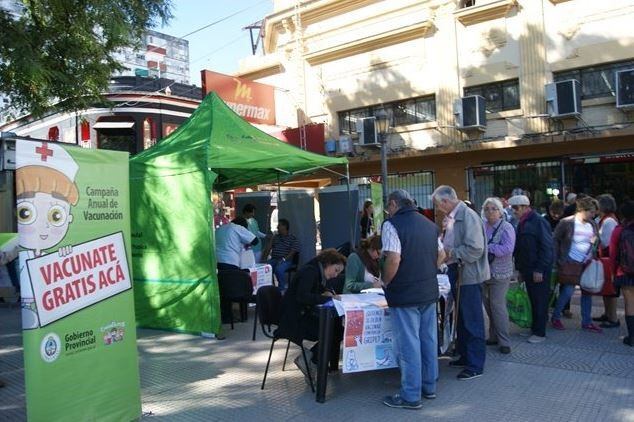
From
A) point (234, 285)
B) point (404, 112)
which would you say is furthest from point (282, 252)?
point (404, 112)

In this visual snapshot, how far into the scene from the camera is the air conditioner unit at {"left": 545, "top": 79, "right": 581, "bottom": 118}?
43.8 ft

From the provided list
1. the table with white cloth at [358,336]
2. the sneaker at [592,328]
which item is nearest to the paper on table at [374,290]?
the table with white cloth at [358,336]

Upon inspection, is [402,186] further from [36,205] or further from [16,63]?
[36,205]

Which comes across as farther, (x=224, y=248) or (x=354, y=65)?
(x=354, y=65)

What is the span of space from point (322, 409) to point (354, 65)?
602 inches

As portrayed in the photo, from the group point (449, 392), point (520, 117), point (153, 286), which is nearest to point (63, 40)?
point (153, 286)

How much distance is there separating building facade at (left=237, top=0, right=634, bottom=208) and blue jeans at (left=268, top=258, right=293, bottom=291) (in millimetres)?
8031

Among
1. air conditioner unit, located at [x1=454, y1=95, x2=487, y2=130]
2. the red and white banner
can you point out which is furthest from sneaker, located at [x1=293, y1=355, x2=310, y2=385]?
air conditioner unit, located at [x1=454, y1=95, x2=487, y2=130]

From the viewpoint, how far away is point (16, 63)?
663cm

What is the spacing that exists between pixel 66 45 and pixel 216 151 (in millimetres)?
2901

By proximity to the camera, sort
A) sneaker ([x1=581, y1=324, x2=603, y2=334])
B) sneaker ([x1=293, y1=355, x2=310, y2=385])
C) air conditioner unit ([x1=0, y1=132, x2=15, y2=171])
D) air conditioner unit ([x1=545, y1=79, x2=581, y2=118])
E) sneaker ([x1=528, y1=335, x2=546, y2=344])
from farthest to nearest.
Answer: air conditioner unit ([x1=545, y1=79, x2=581, y2=118])
air conditioner unit ([x1=0, y1=132, x2=15, y2=171])
sneaker ([x1=581, y1=324, x2=603, y2=334])
sneaker ([x1=528, y1=335, x2=546, y2=344])
sneaker ([x1=293, y1=355, x2=310, y2=385])

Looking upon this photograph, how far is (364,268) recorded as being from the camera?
5.86 metres

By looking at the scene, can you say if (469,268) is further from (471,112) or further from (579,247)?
(471,112)

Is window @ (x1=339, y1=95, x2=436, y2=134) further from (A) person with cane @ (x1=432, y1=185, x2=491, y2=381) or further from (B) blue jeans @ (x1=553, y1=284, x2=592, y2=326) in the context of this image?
(A) person with cane @ (x1=432, y1=185, x2=491, y2=381)
